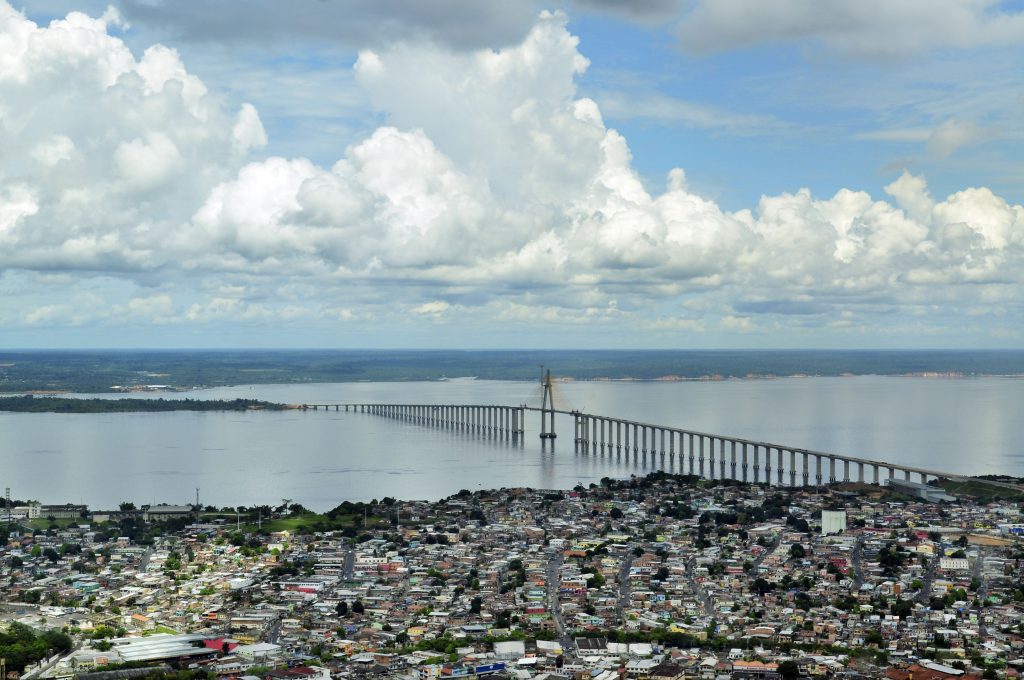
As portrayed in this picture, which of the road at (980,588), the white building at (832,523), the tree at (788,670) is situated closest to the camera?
the tree at (788,670)

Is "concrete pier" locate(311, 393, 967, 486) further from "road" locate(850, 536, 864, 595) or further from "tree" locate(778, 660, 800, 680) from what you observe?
"tree" locate(778, 660, 800, 680)

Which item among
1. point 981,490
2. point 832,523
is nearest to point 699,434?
point 981,490

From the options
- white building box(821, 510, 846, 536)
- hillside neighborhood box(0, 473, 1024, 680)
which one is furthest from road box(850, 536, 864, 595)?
white building box(821, 510, 846, 536)

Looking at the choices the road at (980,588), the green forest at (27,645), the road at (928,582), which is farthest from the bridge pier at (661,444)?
the green forest at (27,645)

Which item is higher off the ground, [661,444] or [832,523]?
[832,523]

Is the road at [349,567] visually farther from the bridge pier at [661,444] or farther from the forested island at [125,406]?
the forested island at [125,406]

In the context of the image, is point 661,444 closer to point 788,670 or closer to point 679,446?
point 679,446
